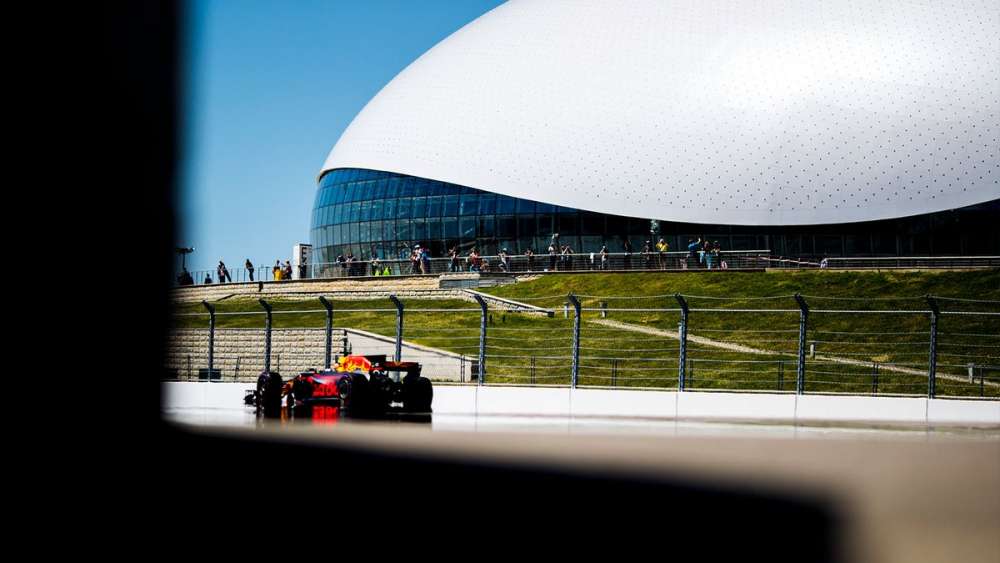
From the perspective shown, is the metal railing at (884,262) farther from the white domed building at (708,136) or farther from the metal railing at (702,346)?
the metal railing at (702,346)

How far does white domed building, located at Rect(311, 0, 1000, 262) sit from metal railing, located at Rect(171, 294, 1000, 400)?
1393 centimetres

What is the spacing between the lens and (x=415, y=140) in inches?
2298

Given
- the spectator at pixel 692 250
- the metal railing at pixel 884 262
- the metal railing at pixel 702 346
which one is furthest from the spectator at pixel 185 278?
the metal railing at pixel 884 262

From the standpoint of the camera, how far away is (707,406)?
18.9 metres

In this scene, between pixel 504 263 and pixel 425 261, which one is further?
pixel 425 261

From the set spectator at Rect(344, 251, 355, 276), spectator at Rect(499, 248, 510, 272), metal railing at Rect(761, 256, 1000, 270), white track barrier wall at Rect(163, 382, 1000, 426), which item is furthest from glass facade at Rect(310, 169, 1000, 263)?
white track barrier wall at Rect(163, 382, 1000, 426)

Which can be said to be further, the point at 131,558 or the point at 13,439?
the point at 131,558

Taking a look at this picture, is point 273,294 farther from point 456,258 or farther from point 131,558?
point 131,558

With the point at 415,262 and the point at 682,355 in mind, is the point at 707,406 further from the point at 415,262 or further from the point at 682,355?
the point at 415,262

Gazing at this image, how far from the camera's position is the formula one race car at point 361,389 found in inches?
709

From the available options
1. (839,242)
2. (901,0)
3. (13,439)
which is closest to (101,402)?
(13,439)

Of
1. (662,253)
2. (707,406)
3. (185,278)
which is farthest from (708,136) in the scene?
(707,406)

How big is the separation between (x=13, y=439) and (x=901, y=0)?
5377cm

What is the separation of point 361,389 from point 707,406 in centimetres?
536
